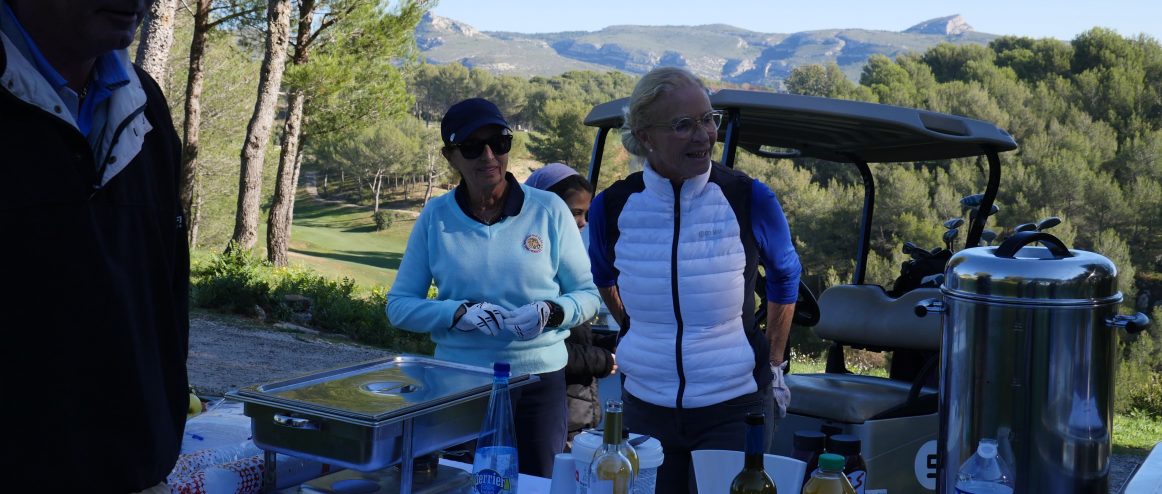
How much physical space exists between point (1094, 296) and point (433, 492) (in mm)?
1456

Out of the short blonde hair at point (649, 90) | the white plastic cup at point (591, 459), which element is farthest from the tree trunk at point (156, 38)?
the white plastic cup at point (591, 459)

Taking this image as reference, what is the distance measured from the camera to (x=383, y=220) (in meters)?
82.9

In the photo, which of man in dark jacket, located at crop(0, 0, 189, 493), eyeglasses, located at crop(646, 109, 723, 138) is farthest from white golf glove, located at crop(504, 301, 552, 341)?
man in dark jacket, located at crop(0, 0, 189, 493)

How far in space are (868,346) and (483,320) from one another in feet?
8.96

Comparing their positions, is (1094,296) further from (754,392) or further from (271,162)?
(271,162)

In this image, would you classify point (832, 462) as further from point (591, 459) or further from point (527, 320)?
point (527, 320)

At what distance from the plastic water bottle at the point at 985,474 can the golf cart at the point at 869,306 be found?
6.15 ft

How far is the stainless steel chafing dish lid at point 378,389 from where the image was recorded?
6.66ft

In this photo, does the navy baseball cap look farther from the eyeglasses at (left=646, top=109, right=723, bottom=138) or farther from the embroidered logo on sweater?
the eyeglasses at (left=646, top=109, right=723, bottom=138)

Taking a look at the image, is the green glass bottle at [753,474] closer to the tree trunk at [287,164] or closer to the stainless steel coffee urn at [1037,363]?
the stainless steel coffee urn at [1037,363]

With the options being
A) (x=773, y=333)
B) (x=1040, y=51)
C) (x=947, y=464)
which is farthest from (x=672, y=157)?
(x=1040, y=51)

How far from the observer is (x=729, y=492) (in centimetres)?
199

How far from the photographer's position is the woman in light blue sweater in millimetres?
3340

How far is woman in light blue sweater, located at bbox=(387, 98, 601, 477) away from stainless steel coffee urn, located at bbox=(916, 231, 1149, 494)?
1.40 metres
